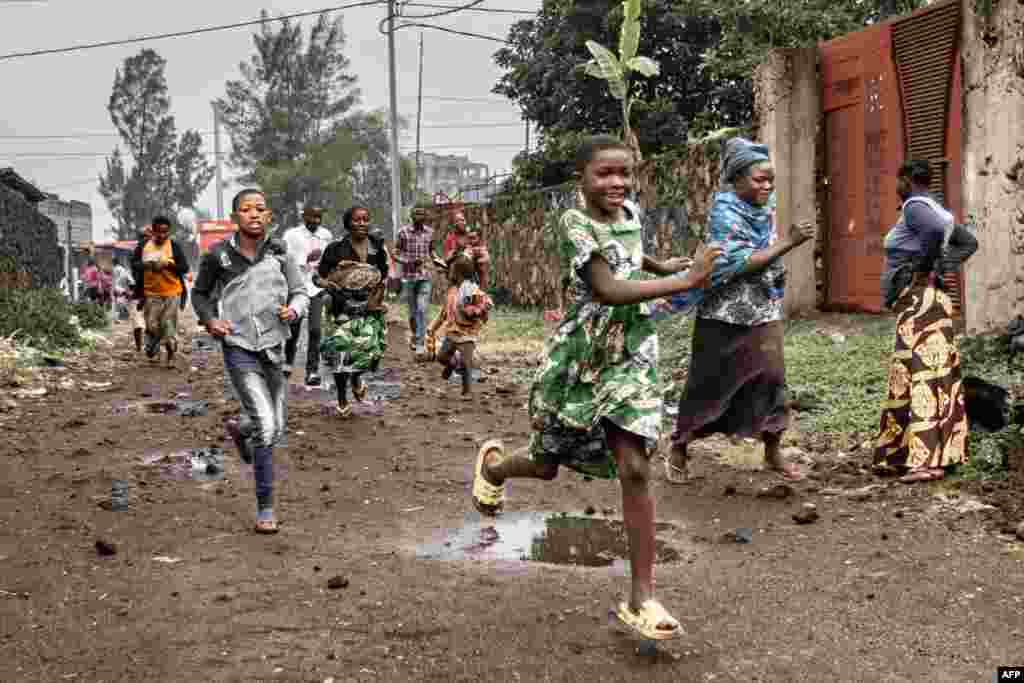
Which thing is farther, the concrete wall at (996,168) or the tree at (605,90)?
the tree at (605,90)

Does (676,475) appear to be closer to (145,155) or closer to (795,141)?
(795,141)

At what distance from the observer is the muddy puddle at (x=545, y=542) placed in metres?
5.26

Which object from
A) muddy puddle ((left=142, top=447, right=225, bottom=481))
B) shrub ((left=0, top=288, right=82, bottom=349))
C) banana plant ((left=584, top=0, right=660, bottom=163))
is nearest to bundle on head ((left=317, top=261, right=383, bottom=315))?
muddy puddle ((left=142, top=447, right=225, bottom=481))

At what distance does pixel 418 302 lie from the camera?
15.1m

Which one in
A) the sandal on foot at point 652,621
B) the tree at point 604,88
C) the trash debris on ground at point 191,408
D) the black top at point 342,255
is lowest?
the sandal on foot at point 652,621

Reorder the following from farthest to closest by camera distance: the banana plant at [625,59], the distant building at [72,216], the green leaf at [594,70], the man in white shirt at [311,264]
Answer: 1. the distant building at [72,216]
2. the green leaf at [594,70]
3. the banana plant at [625,59]
4. the man in white shirt at [311,264]

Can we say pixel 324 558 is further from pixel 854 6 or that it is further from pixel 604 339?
pixel 854 6

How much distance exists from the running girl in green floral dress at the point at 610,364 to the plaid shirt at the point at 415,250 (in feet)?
33.6

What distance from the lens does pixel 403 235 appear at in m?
14.7

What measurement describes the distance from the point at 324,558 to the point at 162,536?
3.39 ft

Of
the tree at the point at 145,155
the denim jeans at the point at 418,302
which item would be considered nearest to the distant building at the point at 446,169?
the tree at the point at 145,155

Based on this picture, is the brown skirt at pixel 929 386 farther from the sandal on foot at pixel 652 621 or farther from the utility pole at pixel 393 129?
the utility pole at pixel 393 129

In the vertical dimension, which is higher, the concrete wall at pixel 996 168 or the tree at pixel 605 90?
the tree at pixel 605 90

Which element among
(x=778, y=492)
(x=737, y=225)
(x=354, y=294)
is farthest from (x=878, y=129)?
(x=778, y=492)
